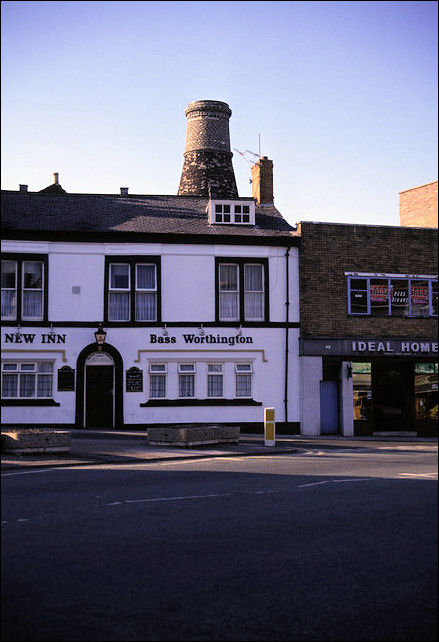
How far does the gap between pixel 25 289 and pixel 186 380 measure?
672 centimetres

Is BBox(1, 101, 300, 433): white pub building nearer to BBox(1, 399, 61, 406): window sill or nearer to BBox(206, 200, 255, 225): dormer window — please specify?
BBox(1, 399, 61, 406): window sill

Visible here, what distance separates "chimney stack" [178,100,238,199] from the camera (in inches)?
1783

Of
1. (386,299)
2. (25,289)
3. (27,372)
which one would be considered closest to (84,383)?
(27,372)

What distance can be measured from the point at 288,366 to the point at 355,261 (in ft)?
15.6

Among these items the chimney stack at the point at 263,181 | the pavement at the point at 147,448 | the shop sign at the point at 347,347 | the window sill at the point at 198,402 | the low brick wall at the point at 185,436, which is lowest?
the pavement at the point at 147,448

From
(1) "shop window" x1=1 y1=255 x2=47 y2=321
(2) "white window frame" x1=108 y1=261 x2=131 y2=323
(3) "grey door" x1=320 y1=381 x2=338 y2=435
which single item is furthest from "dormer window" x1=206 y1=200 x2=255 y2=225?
(3) "grey door" x1=320 y1=381 x2=338 y2=435

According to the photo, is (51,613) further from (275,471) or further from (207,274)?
(207,274)

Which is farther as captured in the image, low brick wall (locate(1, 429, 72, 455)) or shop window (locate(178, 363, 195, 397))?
shop window (locate(178, 363, 195, 397))

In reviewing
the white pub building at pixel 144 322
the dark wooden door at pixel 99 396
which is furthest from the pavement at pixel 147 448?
the white pub building at pixel 144 322

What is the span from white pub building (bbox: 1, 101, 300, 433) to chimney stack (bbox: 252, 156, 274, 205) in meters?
4.79

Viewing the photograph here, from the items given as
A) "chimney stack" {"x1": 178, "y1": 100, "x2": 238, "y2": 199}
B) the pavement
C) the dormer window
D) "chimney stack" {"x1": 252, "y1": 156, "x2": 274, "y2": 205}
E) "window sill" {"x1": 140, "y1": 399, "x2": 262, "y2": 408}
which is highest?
"chimney stack" {"x1": 178, "y1": 100, "x2": 238, "y2": 199}

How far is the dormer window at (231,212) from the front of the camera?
99.1 ft

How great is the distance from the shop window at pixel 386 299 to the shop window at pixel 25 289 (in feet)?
37.4

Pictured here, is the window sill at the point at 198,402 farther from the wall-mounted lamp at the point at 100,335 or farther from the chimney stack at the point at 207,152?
the chimney stack at the point at 207,152
